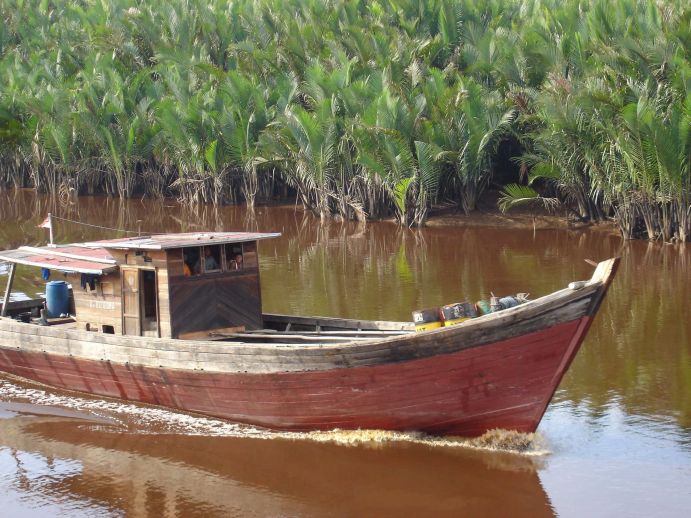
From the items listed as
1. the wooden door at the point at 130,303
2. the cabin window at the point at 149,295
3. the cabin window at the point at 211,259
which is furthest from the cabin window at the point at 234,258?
the wooden door at the point at 130,303

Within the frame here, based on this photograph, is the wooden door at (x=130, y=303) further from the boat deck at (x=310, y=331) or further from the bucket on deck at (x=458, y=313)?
the bucket on deck at (x=458, y=313)

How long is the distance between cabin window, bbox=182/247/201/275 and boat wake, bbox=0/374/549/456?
2.14 meters

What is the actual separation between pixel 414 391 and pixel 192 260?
423cm

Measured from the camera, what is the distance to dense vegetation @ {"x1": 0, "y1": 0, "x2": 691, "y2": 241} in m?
29.0

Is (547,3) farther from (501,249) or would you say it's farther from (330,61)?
(501,249)

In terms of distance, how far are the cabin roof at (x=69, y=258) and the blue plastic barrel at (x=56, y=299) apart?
2.40 ft

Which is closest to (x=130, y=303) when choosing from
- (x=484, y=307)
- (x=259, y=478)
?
(x=259, y=478)

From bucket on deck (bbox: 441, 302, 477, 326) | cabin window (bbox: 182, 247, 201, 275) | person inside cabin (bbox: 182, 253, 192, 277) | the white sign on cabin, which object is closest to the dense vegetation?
bucket on deck (bbox: 441, 302, 477, 326)

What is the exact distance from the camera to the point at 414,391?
46.7 ft

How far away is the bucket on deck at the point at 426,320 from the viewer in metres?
14.8

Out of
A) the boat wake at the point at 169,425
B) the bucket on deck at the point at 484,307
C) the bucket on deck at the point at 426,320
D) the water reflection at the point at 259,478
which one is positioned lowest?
the water reflection at the point at 259,478

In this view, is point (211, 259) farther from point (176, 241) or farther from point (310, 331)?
point (310, 331)

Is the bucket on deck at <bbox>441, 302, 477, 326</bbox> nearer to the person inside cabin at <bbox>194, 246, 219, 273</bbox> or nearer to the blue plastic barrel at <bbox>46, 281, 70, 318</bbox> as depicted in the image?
the person inside cabin at <bbox>194, 246, 219, 273</bbox>

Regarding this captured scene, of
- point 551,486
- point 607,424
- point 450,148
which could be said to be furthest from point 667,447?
point 450,148
